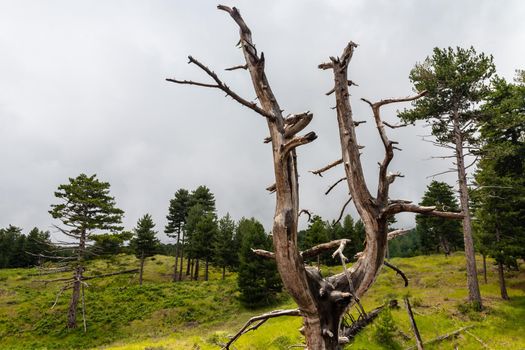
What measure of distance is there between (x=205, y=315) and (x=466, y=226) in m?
22.5

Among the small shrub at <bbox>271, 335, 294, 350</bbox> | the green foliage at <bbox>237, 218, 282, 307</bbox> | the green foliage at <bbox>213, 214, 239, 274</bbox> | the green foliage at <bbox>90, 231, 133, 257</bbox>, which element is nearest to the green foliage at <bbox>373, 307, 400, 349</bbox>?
the small shrub at <bbox>271, 335, 294, 350</bbox>

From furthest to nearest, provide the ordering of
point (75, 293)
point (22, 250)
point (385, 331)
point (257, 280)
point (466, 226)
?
point (22, 250), point (257, 280), point (75, 293), point (466, 226), point (385, 331)

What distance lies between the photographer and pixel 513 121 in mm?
19578

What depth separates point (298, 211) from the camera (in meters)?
3.53

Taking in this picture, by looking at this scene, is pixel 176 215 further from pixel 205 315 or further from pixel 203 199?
pixel 205 315

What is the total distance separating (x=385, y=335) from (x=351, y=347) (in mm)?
1637

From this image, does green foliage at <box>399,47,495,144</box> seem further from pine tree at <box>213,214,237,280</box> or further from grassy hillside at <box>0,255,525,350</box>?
pine tree at <box>213,214,237,280</box>

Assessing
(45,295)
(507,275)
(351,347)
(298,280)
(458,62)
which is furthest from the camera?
(45,295)

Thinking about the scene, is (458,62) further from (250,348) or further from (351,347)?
(250,348)

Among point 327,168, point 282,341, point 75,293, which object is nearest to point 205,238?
point 75,293

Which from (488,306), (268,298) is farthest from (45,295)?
(488,306)

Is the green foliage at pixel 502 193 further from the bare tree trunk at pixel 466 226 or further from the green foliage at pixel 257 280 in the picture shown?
the green foliage at pixel 257 280

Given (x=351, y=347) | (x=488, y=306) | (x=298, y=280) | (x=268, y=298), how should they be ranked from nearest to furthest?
1. (x=298, y=280)
2. (x=351, y=347)
3. (x=488, y=306)
4. (x=268, y=298)

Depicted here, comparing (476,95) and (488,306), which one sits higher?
(476,95)
